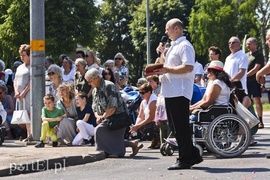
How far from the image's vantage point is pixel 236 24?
258ft

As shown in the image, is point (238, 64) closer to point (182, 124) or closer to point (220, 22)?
point (182, 124)

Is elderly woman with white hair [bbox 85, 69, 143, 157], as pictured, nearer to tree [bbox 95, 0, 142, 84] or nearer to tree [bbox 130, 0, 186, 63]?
tree [bbox 130, 0, 186, 63]

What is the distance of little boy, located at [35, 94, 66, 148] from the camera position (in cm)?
1429

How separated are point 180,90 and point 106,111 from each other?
8.05 feet

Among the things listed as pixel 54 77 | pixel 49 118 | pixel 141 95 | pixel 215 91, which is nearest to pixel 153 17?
pixel 54 77

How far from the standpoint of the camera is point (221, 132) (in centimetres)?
1216

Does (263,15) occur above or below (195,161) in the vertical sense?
above

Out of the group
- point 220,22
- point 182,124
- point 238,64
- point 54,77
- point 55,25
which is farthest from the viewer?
point 220,22

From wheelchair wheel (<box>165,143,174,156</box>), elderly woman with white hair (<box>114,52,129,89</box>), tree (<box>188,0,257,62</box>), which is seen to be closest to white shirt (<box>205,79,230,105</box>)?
wheelchair wheel (<box>165,143,174,156</box>)

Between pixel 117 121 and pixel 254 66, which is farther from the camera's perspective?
pixel 254 66

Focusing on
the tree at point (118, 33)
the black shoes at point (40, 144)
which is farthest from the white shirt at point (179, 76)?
the tree at point (118, 33)

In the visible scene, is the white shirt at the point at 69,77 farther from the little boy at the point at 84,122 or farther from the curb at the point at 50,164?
the curb at the point at 50,164

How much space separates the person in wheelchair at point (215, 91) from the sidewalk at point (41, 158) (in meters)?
1.69

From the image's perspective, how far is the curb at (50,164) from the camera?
1061cm
